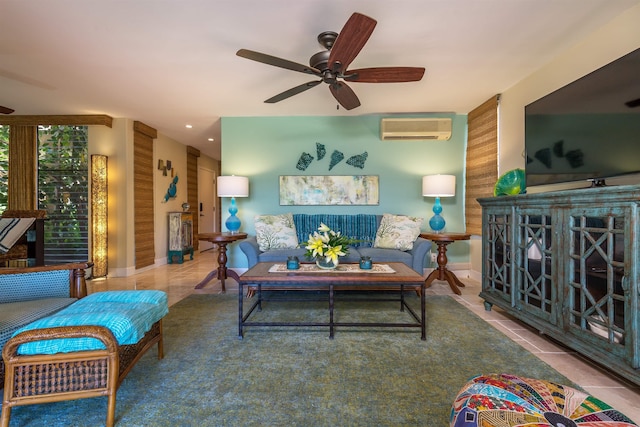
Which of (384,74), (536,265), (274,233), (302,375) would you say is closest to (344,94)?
(384,74)

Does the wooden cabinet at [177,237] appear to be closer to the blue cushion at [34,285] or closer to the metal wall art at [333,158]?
the metal wall art at [333,158]

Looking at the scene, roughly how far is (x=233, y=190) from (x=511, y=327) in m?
3.36

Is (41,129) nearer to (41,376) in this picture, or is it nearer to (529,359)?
(41,376)

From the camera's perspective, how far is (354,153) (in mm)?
4270

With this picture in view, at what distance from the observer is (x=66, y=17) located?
2.04 meters

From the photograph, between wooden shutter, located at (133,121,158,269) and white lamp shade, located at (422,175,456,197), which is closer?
white lamp shade, located at (422,175,456,197)

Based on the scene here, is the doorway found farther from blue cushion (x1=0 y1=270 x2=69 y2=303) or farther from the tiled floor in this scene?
blue cushion (x1=0 y1=270 x2=69 y2=303)

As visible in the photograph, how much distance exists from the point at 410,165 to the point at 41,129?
5.53 m

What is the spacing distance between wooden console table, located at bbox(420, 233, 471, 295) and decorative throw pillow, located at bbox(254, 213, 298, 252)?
1.64 metres

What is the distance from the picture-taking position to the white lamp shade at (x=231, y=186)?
3850mm

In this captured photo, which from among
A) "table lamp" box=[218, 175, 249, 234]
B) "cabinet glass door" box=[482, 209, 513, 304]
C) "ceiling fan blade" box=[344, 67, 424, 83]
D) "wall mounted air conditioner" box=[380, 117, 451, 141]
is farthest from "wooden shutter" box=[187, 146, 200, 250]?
"cabinet glass door" box=[482, 209, 513, 304]

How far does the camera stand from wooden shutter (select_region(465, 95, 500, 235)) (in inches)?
141

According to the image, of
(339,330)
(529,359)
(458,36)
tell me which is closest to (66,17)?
(458,36)

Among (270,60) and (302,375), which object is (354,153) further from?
(302,375)
